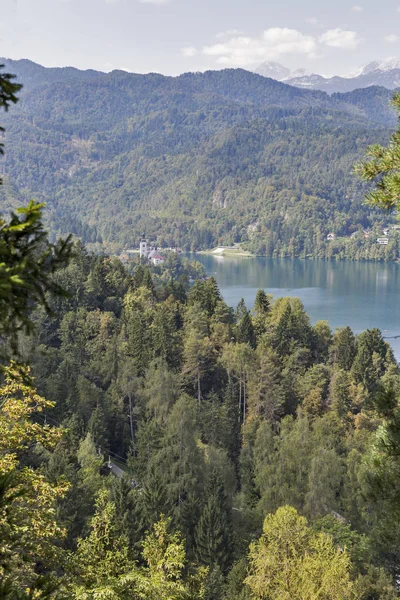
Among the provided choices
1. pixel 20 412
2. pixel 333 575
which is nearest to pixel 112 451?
pixel 333 575

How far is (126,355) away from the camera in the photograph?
41531mm

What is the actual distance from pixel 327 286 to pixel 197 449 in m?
83.7

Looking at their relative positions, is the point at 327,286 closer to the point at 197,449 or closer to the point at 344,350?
the point at 344,350

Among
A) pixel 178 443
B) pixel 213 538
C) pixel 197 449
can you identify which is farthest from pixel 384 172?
pixel 197 449

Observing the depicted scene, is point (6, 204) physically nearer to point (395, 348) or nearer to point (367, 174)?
point (395, 348)

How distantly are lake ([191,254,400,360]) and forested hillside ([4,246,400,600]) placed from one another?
2233cm

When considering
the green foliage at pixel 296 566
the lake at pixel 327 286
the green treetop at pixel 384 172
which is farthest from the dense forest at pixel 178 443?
the lake at pixel 327 286

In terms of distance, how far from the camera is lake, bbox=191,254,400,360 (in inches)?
2957

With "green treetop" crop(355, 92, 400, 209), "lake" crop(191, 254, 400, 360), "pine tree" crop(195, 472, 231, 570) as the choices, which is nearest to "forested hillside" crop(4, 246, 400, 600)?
"pine tree" crop(195, 472, 231, 570)

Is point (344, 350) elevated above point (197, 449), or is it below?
above

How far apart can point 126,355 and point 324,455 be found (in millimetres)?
18886

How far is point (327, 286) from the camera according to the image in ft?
356

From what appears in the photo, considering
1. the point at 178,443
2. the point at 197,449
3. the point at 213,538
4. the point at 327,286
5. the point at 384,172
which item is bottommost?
the point at 213,538

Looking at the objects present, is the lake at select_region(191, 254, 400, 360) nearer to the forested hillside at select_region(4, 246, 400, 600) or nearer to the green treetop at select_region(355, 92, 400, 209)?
the forested hillside at select_region(4, 246, 400, 600)
